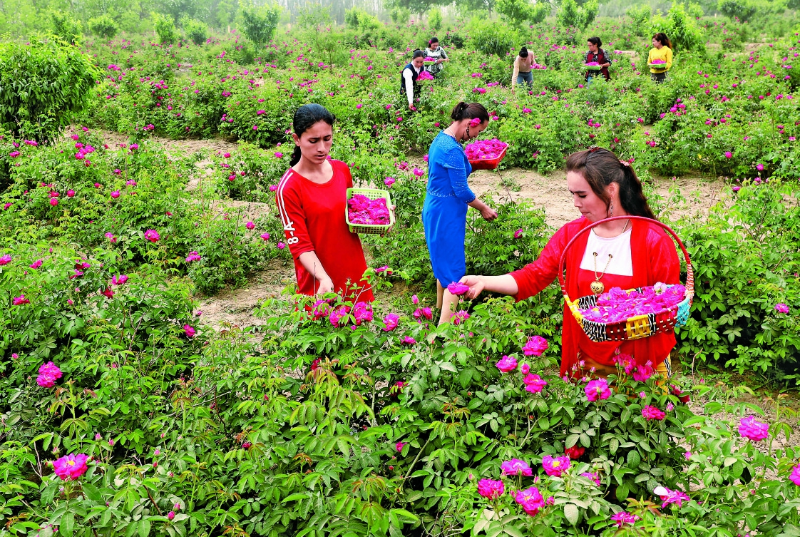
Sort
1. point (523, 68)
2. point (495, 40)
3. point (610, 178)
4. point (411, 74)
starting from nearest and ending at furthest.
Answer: point (610, 178), point (411, 74), point (523, 68), point (495, 40)

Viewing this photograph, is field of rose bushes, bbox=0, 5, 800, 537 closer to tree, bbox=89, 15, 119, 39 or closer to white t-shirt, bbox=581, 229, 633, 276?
white t-shirt, bbox=581, 229, 633, 276

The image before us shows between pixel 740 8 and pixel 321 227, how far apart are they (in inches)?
1236

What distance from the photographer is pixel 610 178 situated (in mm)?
2150

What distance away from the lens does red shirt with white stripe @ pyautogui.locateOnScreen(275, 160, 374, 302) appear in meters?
2.85

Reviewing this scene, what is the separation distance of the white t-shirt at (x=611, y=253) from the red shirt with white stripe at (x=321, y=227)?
1033 mm

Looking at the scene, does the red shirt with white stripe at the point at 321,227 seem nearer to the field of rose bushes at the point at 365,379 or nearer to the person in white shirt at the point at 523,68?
the field of rose bushes at the point at 365,379

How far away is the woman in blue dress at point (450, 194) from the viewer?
3.76 meters

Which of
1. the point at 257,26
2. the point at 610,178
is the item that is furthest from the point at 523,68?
the point at 257,26

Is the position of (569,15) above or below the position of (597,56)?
above

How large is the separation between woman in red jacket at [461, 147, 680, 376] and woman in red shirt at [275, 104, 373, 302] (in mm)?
904

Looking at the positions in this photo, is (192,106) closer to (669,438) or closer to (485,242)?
(485,242)

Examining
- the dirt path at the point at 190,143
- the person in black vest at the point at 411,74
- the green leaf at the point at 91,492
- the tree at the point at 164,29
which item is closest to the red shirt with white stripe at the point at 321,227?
the green leaf at the point at 91,492

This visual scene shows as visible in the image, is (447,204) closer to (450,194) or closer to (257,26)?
(450,194)

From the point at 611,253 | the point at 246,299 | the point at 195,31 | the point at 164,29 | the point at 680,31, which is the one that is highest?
the point at 164,29
